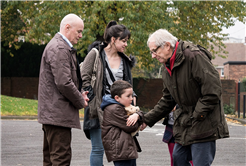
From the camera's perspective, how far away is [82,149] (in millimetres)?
7969

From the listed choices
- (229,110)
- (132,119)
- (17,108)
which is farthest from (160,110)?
(229,110)

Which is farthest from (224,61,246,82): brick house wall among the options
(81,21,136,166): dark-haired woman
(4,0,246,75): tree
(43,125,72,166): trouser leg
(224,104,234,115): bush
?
(43,125,72,166): trouser leg

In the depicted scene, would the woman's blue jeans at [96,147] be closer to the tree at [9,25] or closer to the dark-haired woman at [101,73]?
the dark-haired woman at [101,73]

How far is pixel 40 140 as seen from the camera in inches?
361

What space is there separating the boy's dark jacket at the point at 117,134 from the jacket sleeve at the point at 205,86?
804 mm

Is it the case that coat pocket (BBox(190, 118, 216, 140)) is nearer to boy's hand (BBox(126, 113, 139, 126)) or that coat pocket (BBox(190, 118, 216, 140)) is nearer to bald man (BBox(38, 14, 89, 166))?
boy's hand (BBox(126, 113, 139, 126))

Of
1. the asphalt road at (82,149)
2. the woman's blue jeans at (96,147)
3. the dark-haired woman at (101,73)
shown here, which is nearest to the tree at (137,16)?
the asphalt road at (82,149)

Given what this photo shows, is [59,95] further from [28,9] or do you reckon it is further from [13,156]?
[28,9]

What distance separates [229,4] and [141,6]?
6.63 m

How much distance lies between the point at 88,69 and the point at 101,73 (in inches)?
6.6

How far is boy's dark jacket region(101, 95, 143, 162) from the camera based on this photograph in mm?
3795

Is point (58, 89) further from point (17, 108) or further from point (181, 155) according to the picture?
point (17, 108)

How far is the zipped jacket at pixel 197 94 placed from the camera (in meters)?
3.35

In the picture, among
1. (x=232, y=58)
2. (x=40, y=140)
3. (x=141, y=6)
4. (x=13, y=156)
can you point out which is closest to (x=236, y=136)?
(x=40, y=140)
